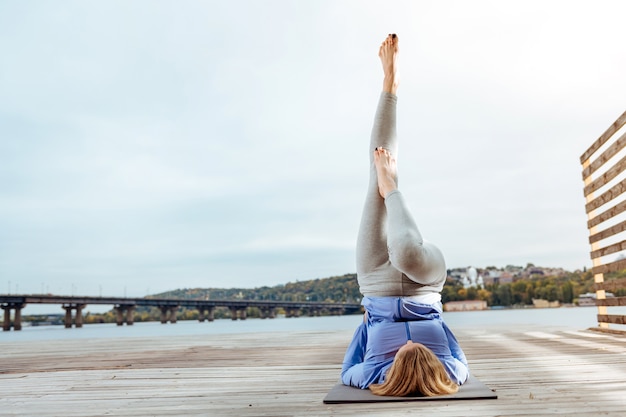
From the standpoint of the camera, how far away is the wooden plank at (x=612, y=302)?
17.6 feet

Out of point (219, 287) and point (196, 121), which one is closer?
point (196, 121)

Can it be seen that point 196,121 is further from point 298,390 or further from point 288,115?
point 298,390

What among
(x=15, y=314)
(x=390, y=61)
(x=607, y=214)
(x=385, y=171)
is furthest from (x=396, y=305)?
(x=15, y=314)

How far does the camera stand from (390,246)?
6.38 ft

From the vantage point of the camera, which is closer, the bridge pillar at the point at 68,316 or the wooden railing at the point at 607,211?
the wooden railing at the point at 607,211

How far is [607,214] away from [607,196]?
0.72ft

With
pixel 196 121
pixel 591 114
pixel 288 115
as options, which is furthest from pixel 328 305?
pixel 591 114

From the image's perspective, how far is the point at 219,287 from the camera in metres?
36.0

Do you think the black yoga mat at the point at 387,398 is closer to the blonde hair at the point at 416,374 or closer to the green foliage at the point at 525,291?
the blonde hair at the point at 416,374

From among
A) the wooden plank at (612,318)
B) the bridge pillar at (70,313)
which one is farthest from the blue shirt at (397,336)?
the bridge pillar at (70,313)

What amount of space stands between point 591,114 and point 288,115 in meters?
7.28

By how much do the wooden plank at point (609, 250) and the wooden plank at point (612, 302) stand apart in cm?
53

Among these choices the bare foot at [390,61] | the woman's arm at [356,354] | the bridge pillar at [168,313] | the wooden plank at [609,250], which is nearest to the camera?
the woman's arm at [356,354]

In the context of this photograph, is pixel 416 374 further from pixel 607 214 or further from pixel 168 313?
pixel 168 313
